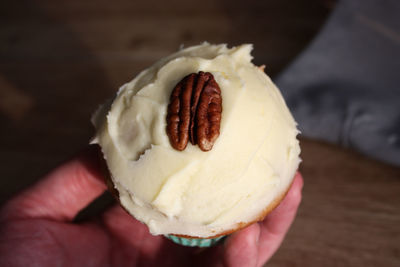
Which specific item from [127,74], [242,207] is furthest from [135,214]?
[127,74]

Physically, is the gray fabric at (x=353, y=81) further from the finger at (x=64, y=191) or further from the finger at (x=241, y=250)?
the finger at (x=64, y=191)

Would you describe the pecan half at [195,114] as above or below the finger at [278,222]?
above

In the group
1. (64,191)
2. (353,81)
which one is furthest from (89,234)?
(353,81)

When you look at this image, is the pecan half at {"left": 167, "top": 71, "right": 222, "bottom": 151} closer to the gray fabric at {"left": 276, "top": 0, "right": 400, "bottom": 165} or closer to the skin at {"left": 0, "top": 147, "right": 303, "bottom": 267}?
the skin at {"left": 0, "top": 147, "right": 303, "bottom": 267}


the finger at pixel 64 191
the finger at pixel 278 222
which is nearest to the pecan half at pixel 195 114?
the finger at pixel 278 222

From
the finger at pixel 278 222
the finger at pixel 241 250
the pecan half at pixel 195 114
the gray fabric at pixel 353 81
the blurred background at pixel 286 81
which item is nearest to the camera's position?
the pecan half at pixel 195 114

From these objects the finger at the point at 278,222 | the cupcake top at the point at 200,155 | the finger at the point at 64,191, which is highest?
the cupcake top at the point at 200,155

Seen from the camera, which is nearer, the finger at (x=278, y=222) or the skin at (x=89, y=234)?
the skin at (x=89, y=234)

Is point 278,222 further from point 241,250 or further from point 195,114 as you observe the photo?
point 195,114
